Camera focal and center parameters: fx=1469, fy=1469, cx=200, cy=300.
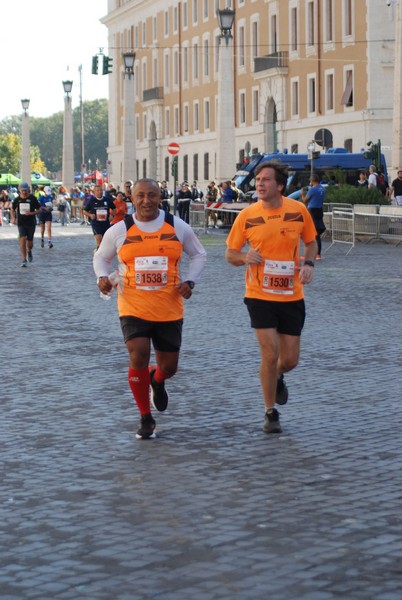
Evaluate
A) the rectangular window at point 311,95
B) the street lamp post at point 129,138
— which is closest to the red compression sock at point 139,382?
the street lamp post at point 129,138

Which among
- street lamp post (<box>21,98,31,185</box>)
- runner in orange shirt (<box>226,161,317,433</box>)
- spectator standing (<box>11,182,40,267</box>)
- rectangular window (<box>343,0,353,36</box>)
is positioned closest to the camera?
runner in orange shirt (<box>226,161,317,433</box>)

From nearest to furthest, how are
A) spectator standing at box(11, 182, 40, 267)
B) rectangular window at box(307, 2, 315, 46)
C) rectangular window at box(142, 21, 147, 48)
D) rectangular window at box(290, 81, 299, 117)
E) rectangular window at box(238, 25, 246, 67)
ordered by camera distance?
spectator standing at box(11, 182, 40, 267), rectangular window at box(307, 2, 315, 46), rectangular window at box(290, 81, 299, 117), rectangular window at box(238, 25, 246, 67), rectangular window at box(142, 21, 147, 48)

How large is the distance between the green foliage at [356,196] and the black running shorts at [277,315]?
26622 millimetres

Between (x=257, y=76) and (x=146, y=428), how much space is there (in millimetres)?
66826

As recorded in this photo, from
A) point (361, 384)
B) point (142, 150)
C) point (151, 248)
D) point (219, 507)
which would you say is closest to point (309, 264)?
point (151, 248)

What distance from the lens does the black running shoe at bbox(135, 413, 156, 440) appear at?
838cm

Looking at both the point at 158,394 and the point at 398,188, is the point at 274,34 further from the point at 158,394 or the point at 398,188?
the point at 158,394

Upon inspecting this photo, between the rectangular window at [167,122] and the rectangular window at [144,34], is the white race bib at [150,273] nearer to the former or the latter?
the rectangular window at [167,122]

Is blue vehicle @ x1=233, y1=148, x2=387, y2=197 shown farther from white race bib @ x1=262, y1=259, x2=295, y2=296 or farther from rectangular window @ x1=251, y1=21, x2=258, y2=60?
white race bib @ x1=262, y1=259, x2=295, y2=296

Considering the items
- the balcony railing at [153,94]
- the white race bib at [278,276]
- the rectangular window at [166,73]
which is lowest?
the white race bib at [278,276]

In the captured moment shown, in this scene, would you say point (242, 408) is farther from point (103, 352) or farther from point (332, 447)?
point (103, 352)

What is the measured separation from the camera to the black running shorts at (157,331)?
8477 millimetres

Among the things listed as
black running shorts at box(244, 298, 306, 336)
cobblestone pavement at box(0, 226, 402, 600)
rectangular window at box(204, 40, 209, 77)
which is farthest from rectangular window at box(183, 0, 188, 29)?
black running shorts at box(244, 298, 306, 336)

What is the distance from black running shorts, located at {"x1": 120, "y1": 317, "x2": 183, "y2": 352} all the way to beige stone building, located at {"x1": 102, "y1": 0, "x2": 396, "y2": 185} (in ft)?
103
